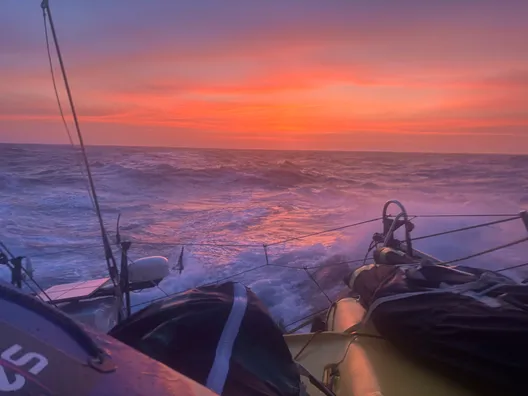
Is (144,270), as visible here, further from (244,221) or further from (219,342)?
(244,221)

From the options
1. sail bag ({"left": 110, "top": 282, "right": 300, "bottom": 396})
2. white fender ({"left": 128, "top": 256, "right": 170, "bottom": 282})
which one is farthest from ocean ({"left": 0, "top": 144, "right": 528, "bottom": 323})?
sail bag ({"left": 110, "top": 282, "right": 300, "bottom": 396})

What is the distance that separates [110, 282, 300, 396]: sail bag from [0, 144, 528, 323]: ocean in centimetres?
234

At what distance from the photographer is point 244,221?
12227 mm

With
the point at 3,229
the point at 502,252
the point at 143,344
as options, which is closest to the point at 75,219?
the point at 3,229

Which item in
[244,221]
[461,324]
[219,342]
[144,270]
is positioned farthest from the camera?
[244,221]

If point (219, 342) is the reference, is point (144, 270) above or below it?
below

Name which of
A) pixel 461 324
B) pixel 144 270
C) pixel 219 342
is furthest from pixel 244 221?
pixel 219 342

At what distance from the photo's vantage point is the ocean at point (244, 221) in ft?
24.4

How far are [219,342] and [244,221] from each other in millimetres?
10527

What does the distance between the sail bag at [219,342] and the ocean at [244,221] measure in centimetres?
234

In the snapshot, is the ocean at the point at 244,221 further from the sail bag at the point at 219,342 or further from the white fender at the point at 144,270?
the sail bag at the point at 219,342

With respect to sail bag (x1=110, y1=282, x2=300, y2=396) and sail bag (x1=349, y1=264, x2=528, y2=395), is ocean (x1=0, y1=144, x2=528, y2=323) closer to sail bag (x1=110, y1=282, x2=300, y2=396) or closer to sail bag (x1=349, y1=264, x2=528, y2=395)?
sail bag (x1=349, y1=264, x2=528, y2=395)

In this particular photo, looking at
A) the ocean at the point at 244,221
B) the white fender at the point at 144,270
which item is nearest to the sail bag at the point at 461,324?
the white fender at the point at 144,270

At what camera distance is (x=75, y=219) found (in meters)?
12.7
